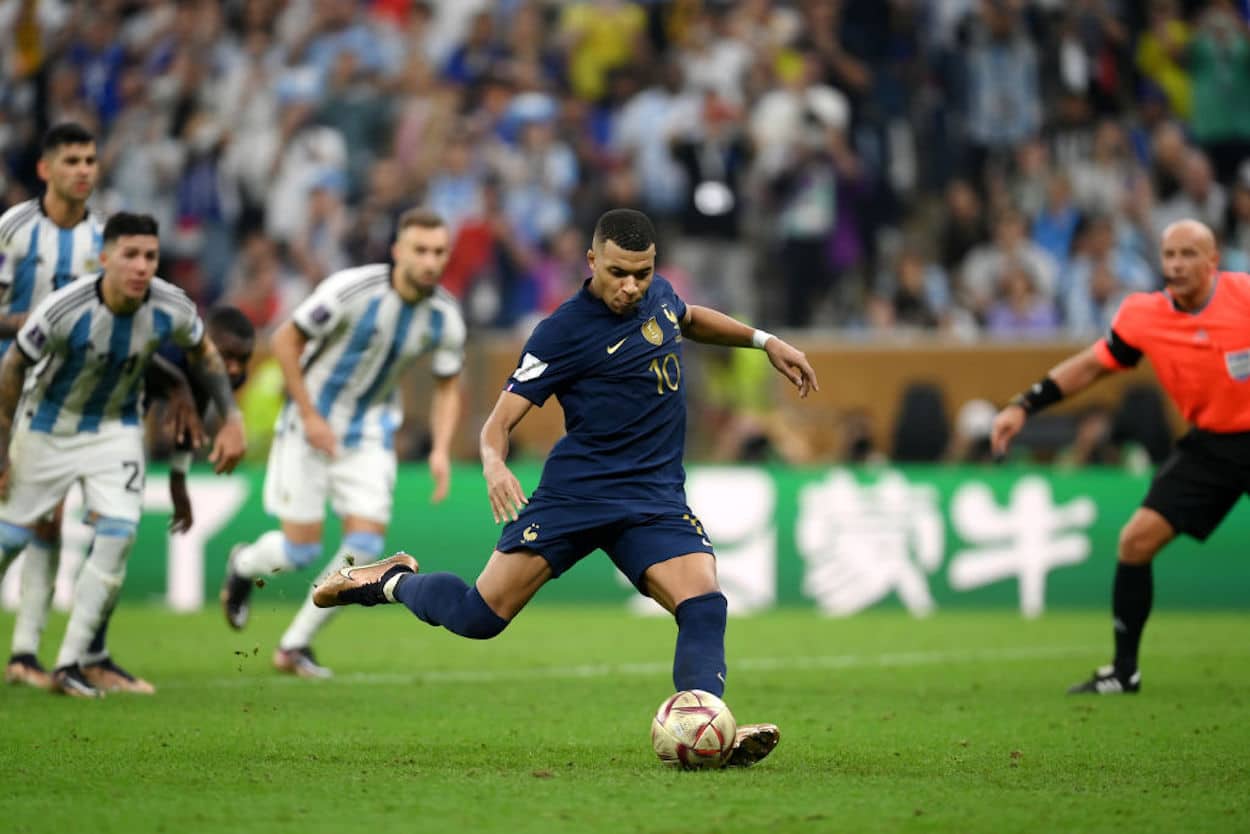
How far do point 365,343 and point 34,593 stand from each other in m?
2.36

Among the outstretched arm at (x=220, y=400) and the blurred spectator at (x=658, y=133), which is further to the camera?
the blurred spectator at (x=658, y=133)

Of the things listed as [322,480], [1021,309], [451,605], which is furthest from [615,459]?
[1021,309]

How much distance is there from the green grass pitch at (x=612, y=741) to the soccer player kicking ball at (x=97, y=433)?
2.41 ft

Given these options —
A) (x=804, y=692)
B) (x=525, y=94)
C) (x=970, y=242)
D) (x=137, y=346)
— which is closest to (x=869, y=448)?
(x=970, y=242)

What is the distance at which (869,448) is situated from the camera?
18.3 metres

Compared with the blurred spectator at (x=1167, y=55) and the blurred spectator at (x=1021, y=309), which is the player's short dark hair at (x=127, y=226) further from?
the blurred spectator at (x=1167, y=55)

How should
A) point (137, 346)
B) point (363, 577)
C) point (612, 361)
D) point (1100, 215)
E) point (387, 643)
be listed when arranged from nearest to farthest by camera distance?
point (612, 361) → point (363, 577) → point (137, 346) → point (387, 643) → point (1100, 215)

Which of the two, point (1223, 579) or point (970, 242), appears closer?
point (1223, 579)

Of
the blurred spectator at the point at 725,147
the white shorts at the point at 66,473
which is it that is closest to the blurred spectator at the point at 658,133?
the blurred spectator at the point at 725,147

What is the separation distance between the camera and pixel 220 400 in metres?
9.99

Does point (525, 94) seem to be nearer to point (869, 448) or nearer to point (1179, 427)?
point (869, 448)

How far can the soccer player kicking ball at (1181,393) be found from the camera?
390 inches

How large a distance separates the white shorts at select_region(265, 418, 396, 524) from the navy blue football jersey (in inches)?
152

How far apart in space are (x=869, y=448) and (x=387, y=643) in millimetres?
6379
